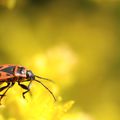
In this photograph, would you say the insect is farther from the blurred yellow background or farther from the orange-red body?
the blurred yellow background

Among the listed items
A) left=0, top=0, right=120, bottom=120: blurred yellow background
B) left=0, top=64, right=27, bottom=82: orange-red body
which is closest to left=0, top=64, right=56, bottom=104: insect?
left=0, top=64, right=27, bottom=82: orange-red body

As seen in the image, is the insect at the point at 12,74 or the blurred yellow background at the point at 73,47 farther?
the blurred yellow background at the point at 73,47

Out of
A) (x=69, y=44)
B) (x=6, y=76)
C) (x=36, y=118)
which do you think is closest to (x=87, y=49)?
(x=69, y=44)

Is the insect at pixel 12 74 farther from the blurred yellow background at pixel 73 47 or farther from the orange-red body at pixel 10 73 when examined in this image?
the blurred yellow background at pixel 73 47

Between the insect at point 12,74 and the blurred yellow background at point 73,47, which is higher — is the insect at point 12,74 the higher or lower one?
the lower one

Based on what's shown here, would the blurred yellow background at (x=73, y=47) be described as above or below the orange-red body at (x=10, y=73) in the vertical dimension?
above

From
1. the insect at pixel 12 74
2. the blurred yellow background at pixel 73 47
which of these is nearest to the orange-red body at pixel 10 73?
the insect at pixel 12 74

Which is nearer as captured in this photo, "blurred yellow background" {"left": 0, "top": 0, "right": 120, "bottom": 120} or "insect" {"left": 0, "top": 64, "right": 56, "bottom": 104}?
"insect" {"left": 0, "top": 64, "right": 56, "bottom": 104}

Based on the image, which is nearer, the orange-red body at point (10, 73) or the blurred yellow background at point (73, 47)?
the orange-red body at point (10, 73)

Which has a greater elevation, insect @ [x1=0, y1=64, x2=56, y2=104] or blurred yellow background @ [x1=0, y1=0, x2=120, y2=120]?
blurred yellow background @ [x1=0, y1=0, x2=120, y2=120]
